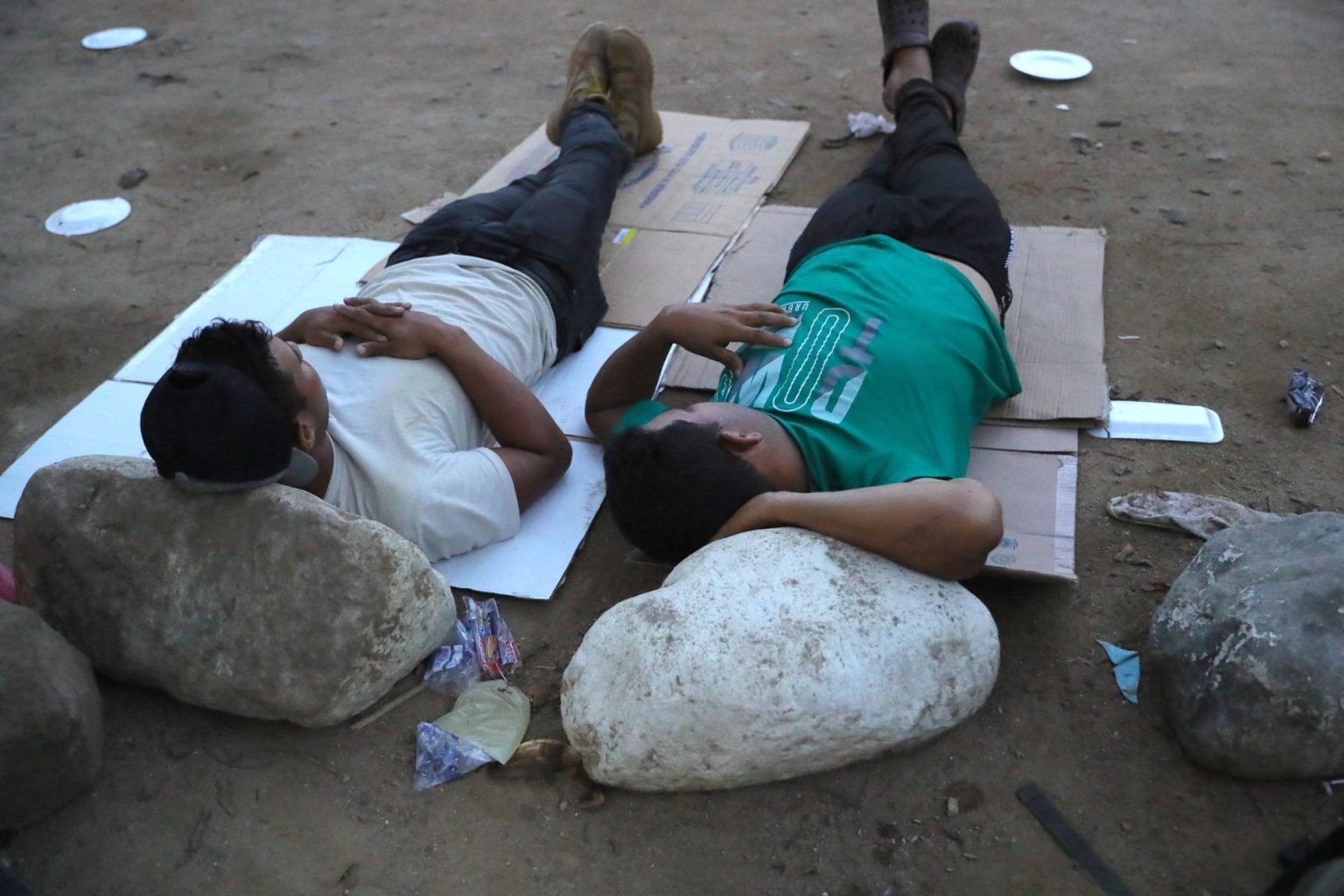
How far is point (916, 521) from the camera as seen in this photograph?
1998 millimetres

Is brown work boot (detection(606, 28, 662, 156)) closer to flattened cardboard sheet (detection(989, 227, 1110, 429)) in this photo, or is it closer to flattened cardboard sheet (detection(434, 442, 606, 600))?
flattened cardboard sheet (detection(989, 227, 1110, 429))

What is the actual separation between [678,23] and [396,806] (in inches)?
176

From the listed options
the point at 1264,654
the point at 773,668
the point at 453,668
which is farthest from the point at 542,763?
the point at 1264,654

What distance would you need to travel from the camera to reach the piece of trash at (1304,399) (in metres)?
2.65

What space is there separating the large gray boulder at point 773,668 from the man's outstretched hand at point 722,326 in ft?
1.93

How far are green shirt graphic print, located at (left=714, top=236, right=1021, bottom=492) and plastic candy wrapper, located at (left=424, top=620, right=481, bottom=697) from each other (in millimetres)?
834

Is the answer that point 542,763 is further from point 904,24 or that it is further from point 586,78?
point 904,24

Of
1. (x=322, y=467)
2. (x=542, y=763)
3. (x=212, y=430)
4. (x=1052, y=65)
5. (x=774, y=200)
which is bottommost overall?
(x=542, y=763)

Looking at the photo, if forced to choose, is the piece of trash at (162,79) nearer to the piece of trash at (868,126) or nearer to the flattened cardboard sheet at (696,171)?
the flattened cardboard sheet at (696,171)

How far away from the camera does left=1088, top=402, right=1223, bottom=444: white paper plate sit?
2.68 m

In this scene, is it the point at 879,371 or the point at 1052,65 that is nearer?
the point at 879,371

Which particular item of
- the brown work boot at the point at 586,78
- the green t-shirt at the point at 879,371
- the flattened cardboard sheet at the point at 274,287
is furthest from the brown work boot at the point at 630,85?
the green t-shirt at the point at 879,371

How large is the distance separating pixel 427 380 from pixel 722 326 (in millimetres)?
721

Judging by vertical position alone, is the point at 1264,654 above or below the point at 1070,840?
above
